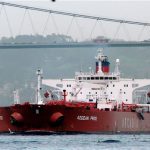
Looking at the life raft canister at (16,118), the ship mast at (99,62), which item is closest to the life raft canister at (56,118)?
the life raft canister at (16,118)

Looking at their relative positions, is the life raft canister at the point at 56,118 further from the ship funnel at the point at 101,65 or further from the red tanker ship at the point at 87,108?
the ship funnel at the point at 101,65

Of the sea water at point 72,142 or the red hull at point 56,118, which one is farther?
the red hull at point 56,118

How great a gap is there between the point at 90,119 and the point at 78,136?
5566 millimetres

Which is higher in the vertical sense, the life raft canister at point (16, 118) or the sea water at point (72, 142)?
the life raft canister at point (16, 118)

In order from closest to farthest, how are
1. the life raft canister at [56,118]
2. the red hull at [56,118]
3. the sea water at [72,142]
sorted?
the sea water at [72,142]
the life raft canister at [56,118]
the red hull at [56,118]

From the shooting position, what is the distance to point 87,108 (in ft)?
361

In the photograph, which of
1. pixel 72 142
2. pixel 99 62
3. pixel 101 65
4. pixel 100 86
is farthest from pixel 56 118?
pixel 99 62

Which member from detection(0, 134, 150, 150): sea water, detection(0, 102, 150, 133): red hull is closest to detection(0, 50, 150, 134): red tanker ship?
detection(0, 102, 150, 133): red hull

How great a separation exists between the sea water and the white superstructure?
10539 millimetres

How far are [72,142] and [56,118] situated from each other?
45.9 ft

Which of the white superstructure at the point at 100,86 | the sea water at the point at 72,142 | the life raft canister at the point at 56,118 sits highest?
the white superstructure at the point at 100,86

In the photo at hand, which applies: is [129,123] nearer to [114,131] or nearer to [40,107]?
[114,131]

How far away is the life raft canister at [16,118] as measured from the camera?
109000 mm

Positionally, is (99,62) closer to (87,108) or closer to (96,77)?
(96,77)
